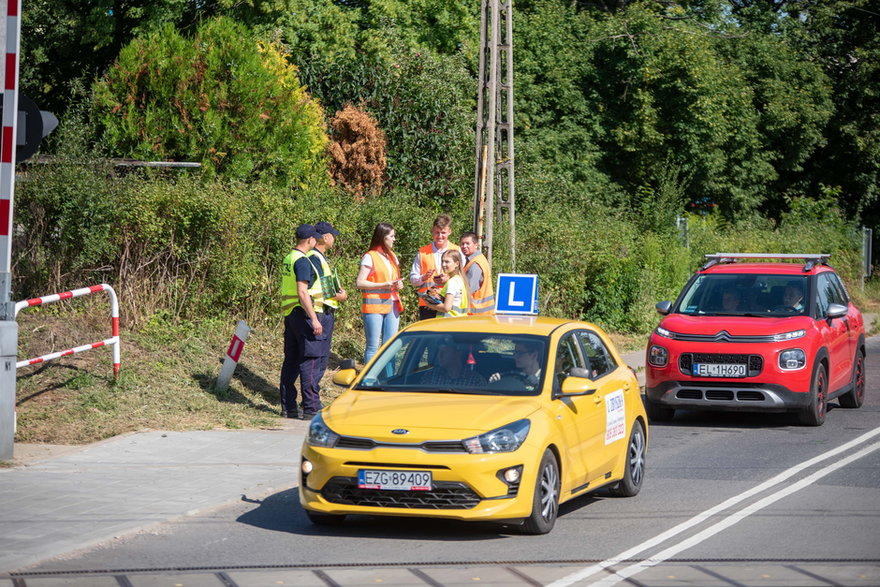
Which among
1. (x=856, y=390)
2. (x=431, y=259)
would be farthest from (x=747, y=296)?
(x=431, y=259)

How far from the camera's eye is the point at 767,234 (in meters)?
32.5

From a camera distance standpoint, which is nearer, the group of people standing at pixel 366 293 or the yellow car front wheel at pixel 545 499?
the yellow car front wheel at pixel 545 499

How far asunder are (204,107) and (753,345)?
388 inches

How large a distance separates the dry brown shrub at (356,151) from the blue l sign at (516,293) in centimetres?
976

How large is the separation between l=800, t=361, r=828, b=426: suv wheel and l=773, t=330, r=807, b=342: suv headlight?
0.35 m

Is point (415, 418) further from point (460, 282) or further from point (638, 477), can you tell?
point (460, 282)

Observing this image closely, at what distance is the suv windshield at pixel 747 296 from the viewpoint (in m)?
14.2

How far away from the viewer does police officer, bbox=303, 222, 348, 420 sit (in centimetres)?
1303

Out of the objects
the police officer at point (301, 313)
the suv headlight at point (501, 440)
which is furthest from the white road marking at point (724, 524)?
the police officer at point (301, 313)

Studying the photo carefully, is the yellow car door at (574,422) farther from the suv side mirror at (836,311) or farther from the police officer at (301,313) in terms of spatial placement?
the suv side mirror at (836,311)

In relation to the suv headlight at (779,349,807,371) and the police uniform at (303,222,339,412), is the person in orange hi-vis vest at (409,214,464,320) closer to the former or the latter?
the police uniform at (303,222,339,412)

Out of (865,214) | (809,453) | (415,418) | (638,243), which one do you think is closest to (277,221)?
(809,453)

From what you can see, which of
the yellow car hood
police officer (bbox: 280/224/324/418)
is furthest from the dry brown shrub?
the yellow car hood

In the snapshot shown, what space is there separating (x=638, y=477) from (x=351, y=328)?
8319 millimetres
